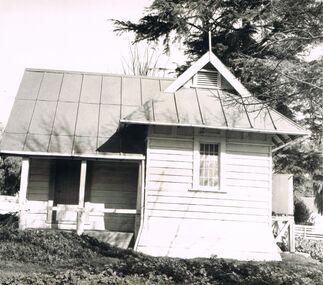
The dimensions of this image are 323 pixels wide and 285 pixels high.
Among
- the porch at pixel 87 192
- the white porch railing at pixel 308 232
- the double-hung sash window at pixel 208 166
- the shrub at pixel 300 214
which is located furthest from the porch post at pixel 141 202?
the shrub at pixel 300 214

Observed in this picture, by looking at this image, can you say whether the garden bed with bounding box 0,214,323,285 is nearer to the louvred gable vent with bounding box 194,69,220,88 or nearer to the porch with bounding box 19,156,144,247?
the porch with bounding box 19,156,144,247

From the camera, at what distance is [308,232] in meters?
24.8

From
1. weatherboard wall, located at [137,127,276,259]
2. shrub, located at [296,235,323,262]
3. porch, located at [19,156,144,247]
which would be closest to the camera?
weatherboard wall, located at [137,127,276,259]

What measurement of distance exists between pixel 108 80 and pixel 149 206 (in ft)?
21.3

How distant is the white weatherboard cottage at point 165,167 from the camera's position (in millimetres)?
14164

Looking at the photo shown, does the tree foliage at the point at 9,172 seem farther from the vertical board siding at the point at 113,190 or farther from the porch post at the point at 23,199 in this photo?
the porch post at the point at 23,199

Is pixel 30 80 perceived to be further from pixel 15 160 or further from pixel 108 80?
pixel 15 160

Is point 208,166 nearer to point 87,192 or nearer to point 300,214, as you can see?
point 87,192

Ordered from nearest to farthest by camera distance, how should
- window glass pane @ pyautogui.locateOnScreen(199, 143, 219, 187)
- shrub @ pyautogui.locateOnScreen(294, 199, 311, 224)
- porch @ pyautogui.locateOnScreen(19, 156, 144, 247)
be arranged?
window glass pane @ pyautogui.locateOnScreen(199, 143, 219, 187), porch @ pyautogui.locateOnScreen(19, 156, 144, 247), shrub @ pyautogui.locateOnScreen(294, 199, 311, 224)

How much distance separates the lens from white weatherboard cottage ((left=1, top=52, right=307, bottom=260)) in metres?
14.2

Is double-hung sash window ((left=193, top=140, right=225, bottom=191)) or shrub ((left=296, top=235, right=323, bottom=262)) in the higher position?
double-hung sash window ((left=193, top=140, right=225, bottom=191))

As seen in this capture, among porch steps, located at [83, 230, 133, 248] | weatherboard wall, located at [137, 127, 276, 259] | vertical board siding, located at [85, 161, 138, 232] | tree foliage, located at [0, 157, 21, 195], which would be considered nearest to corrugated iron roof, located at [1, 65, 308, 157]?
weatherboard wall, located at [137, 127, 276, 259]

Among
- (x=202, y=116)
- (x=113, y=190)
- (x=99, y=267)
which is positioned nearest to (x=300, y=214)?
(x=113, y=190)

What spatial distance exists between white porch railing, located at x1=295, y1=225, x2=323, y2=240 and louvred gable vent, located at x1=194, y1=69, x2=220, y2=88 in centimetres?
1210
